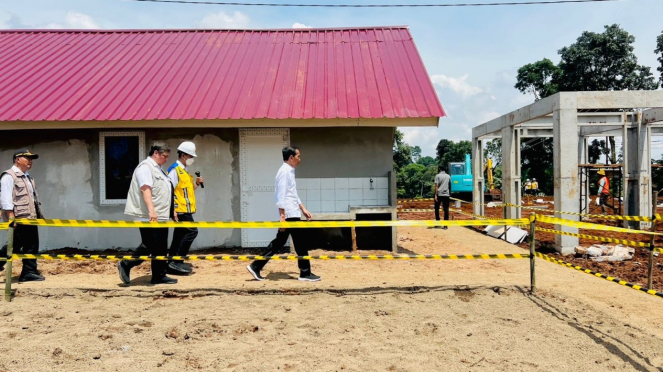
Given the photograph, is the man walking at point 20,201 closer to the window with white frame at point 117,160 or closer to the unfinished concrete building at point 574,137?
the window with white frame at point 117,160

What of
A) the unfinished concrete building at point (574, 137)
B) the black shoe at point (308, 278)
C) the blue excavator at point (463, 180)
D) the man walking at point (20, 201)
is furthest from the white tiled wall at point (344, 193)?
the blue excavator at point (463, 180)

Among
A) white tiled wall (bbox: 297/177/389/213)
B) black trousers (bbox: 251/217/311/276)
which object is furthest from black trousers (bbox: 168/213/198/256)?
white tiled wall (bbox: 297/177/389/213)

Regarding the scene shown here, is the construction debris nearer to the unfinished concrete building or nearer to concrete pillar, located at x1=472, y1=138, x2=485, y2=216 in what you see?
the unfinished concrete building

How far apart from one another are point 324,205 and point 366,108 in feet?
6.63

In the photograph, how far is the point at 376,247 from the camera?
935cm

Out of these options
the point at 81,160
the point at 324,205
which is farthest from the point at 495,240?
the point at 81,160

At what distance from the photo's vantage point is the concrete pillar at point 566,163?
9.38m

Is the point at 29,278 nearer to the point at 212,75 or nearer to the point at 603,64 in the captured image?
the point at 212,75

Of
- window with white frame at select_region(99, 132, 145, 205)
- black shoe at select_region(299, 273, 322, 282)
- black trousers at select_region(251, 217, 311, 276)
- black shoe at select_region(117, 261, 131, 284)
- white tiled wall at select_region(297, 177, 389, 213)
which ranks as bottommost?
black shoe at select_region(299, 273, 322, 282)

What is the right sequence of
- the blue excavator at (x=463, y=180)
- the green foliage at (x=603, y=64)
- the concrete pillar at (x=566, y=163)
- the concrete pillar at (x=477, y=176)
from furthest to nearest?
the green foliage at (x=603, y=64) < the blue excavator at (x=463, y=180) < the concrete pillar at (x=477, y=176) < the concrete pillar at (x=566, y=163)

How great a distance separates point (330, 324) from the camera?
443cm

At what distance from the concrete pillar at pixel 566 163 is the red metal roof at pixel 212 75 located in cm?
295

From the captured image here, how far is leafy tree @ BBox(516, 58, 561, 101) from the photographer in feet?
124

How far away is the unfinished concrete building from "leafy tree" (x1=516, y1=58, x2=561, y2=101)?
21.5m
